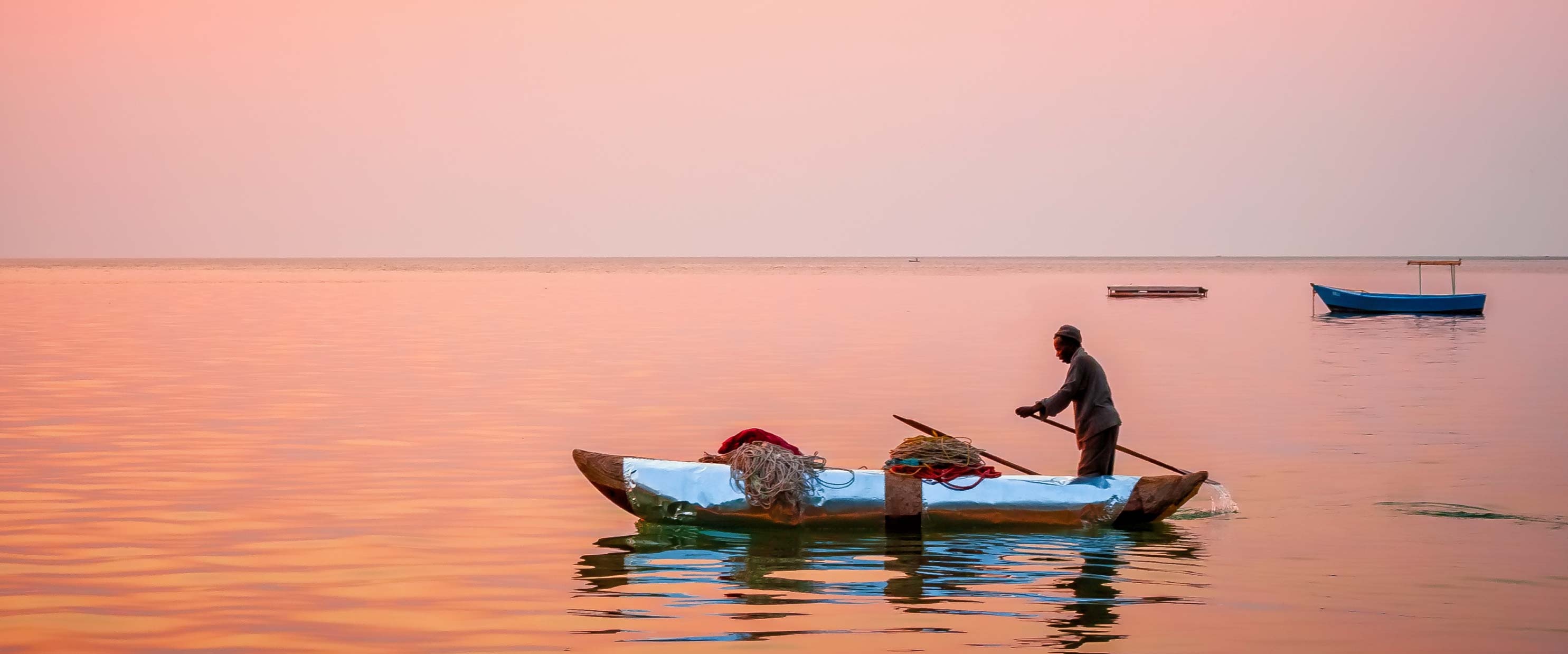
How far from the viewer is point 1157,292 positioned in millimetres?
71125

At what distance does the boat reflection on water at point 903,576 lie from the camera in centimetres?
962

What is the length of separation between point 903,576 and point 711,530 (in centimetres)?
225

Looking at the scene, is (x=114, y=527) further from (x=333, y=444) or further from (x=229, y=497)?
(x=333, y=444)

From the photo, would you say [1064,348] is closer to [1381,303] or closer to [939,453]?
[939,453]

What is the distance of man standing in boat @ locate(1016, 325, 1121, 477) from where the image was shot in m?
12.4

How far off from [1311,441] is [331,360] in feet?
61.8

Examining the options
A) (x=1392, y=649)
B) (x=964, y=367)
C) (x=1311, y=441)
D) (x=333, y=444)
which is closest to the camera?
(x=1392, y=649)

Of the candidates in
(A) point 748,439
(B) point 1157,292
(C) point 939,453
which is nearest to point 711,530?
(A) point 748,439

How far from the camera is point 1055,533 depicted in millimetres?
12289

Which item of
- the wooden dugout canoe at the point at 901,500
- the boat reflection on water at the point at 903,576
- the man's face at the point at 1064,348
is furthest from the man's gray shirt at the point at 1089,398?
the boat reflection on water at the point at 903,576

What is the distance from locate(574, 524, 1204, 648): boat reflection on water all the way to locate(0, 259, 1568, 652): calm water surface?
39 mm

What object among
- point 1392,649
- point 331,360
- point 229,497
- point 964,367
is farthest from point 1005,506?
point 331,360

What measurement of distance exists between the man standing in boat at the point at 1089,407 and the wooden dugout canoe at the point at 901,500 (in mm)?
245

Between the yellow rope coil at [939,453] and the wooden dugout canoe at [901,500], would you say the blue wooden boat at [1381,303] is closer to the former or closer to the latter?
the wooden dugout canoe at [901,500]
